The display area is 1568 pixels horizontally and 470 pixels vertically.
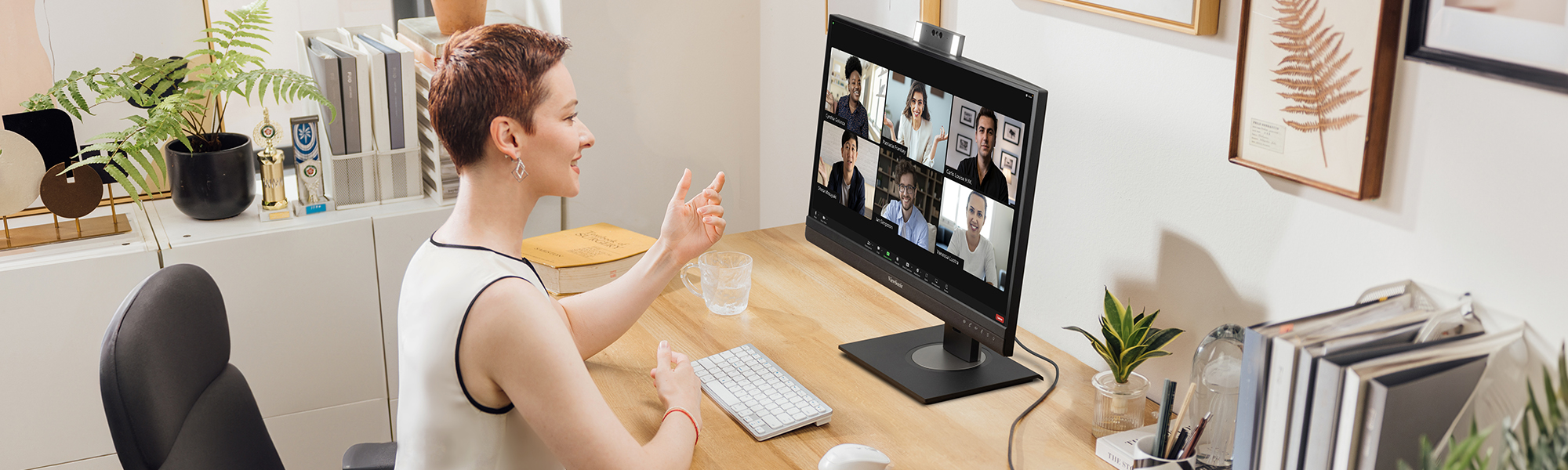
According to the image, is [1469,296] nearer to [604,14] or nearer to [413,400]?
[413,400]

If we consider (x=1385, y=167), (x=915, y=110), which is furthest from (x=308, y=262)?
(x=1385, y=167)

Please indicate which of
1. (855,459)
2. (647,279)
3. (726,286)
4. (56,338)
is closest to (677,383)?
(647,279)

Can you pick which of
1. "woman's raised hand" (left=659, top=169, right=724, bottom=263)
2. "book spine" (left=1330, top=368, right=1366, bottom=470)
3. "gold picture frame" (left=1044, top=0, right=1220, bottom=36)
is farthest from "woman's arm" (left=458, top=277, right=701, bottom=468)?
"gold picture frame" (left=1044, top=0, right=1220, bottom=36)

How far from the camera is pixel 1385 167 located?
1211 mm

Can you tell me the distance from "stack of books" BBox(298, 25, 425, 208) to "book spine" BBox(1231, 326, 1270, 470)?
1832 millimetres

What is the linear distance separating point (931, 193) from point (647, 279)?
0.43 meters

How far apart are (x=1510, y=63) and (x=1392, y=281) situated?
27 centimetres

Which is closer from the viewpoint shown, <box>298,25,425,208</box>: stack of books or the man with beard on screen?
the man with beard on screen

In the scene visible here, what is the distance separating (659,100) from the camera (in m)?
2.56

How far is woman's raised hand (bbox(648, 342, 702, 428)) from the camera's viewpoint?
1.47 meters

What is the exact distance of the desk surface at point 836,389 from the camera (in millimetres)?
1437

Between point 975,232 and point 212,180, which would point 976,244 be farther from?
point 212,180

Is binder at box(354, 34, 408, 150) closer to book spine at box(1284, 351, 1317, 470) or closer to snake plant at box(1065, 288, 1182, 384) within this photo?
snake plant at box(1065, 288, 1182, 384)

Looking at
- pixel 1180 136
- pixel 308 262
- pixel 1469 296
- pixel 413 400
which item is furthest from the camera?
pixel 308 262
